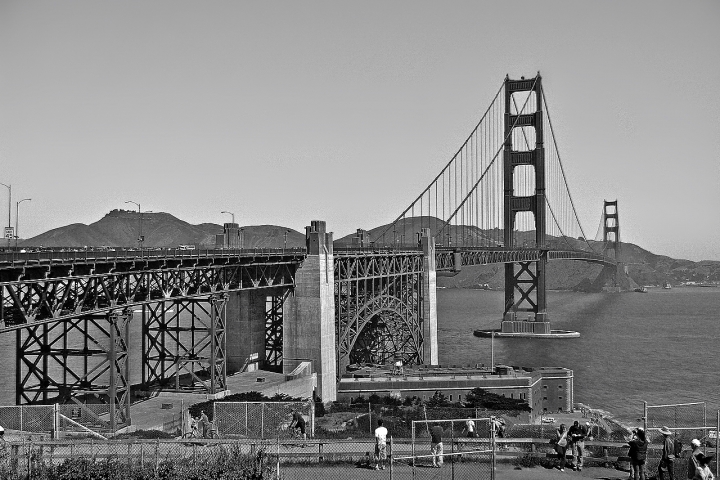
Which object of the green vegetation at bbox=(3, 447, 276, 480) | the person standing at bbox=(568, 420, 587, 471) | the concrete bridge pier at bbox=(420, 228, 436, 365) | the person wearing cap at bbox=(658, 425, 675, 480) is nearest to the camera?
the green vegetation at bbox=(3, 447, 276, 480)

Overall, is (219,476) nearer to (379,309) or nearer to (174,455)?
(174,455)

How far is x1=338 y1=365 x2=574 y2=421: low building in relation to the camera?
56250mm

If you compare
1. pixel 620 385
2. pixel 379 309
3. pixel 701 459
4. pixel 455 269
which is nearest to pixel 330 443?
pixel 701 459

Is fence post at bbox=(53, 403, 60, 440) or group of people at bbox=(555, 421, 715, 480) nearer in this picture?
group of people at bbox=(555, 421, 715, 480)

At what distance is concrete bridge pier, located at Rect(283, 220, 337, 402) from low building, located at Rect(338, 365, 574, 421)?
5.76 m

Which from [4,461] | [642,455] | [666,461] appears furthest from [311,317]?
[666,461]

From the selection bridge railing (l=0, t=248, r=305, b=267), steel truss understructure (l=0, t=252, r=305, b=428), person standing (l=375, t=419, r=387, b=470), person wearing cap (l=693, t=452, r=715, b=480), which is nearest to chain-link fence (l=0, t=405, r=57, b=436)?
steel truss understructure (l=0, t=252, r=305, b=428)

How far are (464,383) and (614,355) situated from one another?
44.7 meters

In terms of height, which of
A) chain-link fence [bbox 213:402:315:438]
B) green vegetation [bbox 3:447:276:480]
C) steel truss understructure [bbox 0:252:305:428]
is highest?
steel truss understructure [bbox 0:252:305:428]

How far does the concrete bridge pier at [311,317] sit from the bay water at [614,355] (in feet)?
68.7

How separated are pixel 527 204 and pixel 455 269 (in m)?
47.8

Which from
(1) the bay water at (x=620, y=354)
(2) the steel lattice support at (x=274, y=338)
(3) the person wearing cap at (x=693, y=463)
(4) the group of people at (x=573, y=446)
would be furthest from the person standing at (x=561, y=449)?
(2) the steel lattice support at (x=274, y=338)

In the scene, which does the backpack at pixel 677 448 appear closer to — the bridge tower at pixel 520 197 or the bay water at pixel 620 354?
the bay water at pixel 620 354

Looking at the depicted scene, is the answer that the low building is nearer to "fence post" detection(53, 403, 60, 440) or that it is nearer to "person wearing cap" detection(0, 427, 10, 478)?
"fence post" detection(53, 403, 60, 440)
